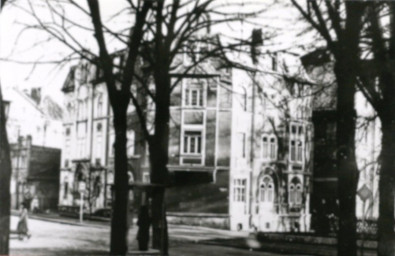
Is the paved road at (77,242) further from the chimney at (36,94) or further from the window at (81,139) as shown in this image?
the chimney at (36,94)

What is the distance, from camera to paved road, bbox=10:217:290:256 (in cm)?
859

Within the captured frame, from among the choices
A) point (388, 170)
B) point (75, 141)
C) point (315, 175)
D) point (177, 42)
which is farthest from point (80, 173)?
point (388, 170)

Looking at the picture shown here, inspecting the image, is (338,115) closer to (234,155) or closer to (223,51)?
(223,51)

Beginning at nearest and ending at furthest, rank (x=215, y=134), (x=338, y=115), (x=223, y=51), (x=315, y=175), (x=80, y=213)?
(x=338, y=115) < (x=223, y=51) < (x=80, y=213) < (x=315, y=175) < (x=215, y=134)

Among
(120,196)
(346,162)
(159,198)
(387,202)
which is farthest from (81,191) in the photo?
(387,202)

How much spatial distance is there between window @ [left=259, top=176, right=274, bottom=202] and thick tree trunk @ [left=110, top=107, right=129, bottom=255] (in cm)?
385

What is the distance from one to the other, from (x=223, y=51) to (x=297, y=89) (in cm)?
139

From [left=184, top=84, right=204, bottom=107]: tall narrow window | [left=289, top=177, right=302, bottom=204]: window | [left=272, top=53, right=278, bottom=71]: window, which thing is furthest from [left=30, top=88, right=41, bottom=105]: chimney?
[left=289, top=177, right=302, bottom=204]: window

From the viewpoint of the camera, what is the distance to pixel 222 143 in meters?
12.4

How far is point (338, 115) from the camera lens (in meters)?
8.17

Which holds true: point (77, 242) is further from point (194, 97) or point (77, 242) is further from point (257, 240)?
point (257, 240)

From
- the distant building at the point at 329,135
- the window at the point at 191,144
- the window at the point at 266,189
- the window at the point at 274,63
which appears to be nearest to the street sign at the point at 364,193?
the distant building at the point at 329,135

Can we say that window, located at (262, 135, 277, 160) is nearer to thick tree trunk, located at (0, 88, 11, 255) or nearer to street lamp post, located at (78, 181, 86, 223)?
street lamp post, located at (78, 181, 86, 223)

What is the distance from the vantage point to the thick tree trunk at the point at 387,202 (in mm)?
8219
